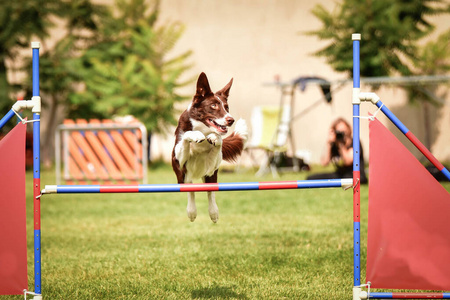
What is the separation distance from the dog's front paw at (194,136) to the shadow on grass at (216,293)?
1.31 meters

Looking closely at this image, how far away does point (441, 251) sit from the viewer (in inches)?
128

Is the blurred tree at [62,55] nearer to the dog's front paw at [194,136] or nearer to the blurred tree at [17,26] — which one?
the blurred tree at [17,26]

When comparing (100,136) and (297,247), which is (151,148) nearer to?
(100,136)

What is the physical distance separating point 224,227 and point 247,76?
26.8ft

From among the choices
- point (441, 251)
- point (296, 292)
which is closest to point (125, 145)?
point (296, 292)

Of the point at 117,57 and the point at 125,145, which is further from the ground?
the point at 117,57

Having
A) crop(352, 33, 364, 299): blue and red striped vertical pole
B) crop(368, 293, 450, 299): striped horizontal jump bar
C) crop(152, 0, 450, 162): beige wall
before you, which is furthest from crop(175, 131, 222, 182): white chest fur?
crop(152, 0, 450, 162): beige wall

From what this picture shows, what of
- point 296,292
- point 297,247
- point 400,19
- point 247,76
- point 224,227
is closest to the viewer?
point 296,292

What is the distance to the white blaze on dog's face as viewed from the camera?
2.92 m

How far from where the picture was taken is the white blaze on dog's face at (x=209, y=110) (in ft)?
9.57

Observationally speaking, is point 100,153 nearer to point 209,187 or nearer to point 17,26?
point 17,26

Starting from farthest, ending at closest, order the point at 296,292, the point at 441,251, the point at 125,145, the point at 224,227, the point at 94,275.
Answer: the point at 125,145 < the point at 224,227 < the point at 94,275 < the point at 296,292 < the point at 441,251

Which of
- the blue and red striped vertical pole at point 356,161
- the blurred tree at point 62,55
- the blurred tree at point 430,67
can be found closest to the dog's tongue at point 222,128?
the blue and red striped vertical pole at point 356,161

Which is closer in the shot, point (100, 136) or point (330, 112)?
point (100, 136)
